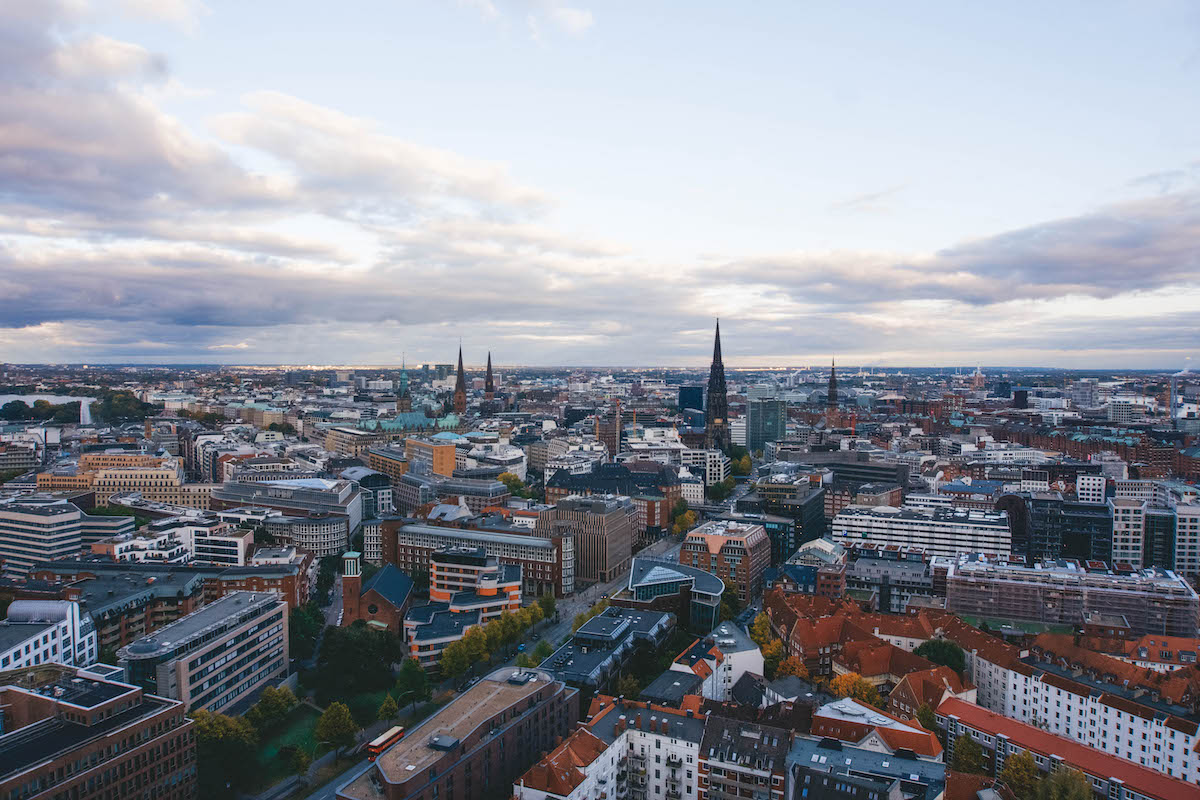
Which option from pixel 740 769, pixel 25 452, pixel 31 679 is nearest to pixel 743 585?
pixel 740 769

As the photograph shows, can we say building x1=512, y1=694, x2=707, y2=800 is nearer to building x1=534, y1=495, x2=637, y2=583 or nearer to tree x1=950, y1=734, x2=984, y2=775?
tree x1=950, y1=734, x2=984, y2=775

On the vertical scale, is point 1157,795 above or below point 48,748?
below

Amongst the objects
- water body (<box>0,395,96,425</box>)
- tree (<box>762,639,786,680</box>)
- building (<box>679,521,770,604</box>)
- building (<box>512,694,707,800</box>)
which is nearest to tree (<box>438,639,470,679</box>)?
building (<box>512,694,707,800</box>)

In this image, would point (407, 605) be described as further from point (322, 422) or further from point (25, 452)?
point (322, 422)

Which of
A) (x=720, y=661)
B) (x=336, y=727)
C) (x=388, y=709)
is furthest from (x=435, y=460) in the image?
(x=336, y=727)

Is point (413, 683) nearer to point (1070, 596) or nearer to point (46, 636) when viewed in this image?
point (46, 636)

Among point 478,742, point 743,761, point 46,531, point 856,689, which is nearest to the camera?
point 478,742
